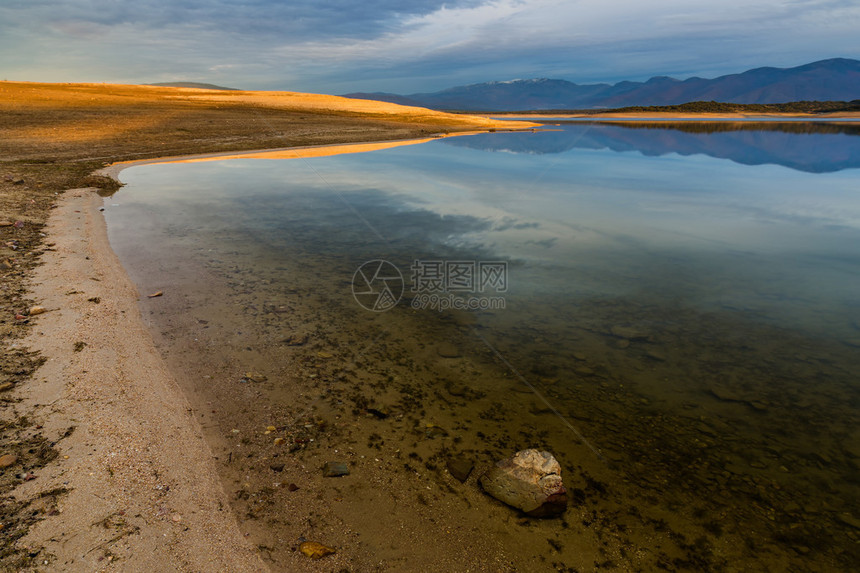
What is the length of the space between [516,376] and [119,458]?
183 inches

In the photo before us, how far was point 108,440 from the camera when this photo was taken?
4.27 m

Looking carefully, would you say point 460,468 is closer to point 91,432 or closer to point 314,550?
point 314,550

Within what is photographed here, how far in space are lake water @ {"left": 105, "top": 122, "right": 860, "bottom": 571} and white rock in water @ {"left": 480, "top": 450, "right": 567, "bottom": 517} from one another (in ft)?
0.52

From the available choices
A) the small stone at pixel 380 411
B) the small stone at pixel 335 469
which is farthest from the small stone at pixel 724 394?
the small stone at pixel 335 469

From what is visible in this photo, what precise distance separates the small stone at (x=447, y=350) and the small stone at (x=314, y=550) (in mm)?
3375

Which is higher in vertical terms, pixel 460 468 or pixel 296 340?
pixel 296 340

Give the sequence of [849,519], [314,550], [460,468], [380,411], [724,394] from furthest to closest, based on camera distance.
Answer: [724,394] → [380,411] → [460,468] → [849,519] → [314,550]

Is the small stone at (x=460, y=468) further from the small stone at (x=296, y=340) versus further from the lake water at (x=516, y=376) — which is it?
the small stone at (x=296, y=340)

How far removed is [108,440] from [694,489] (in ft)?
19.4

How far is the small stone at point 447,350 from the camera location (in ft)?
21.4

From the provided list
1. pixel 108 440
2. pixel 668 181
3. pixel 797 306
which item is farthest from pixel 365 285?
pixel 668 181

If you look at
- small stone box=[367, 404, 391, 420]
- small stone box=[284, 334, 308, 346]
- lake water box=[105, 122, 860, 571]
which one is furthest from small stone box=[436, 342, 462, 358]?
small stone box=[284, 334, 308, 346]

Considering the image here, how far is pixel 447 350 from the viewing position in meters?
6.66

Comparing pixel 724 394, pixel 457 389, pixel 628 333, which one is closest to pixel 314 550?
pixel 457 389
